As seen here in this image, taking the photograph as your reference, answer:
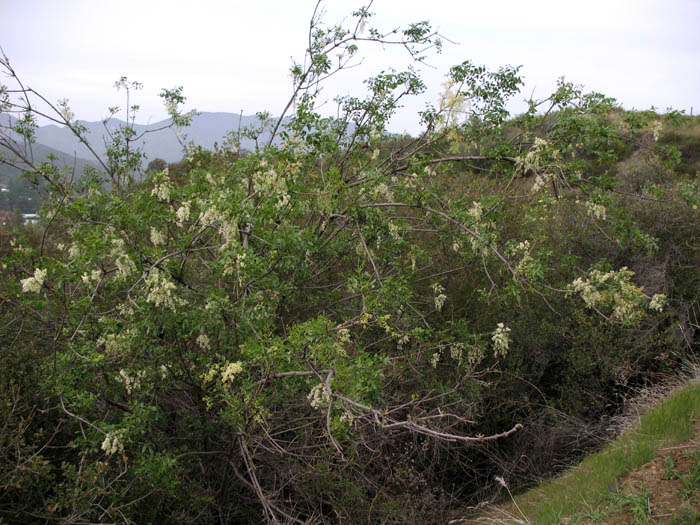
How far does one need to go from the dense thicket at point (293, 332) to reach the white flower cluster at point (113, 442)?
19mm

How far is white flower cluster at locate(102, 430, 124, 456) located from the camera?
3010 mm

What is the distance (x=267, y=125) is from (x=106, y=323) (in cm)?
271

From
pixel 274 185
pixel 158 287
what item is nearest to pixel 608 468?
pixel 274 185

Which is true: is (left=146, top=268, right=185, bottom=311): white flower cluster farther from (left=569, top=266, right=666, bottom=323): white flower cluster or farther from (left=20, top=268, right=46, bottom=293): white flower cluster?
(left=569, top=266, right=666, bottom=323): white flower cluster

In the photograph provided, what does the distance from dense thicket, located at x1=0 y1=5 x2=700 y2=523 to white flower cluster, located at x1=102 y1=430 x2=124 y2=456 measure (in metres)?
0.02

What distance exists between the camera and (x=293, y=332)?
9.69ft

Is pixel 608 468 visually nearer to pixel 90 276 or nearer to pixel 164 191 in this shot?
pixel 164 191

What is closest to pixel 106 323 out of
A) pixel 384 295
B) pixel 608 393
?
pixel 384 295

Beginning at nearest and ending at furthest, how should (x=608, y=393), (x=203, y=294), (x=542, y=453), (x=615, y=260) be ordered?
(x=203, y=294) → (x=542, y=453) → (x=608, y=393) → (x=615, y=260)

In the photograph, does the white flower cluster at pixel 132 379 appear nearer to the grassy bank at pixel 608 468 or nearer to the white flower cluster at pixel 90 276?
the white flower cluster at pixel 90 276

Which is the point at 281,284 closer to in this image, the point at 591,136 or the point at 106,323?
the point at 106,323

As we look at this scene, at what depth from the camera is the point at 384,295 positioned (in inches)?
146

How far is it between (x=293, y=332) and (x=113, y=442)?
1.35 metres

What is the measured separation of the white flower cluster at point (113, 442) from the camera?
9.87ft
